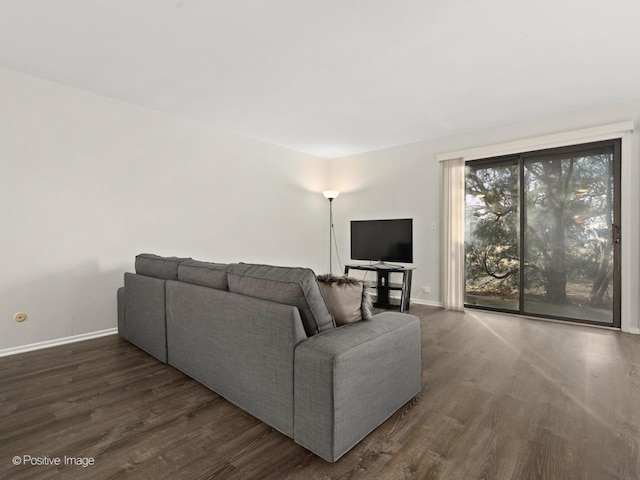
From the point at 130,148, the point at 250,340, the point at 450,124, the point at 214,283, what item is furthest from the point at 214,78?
the point at 450,124

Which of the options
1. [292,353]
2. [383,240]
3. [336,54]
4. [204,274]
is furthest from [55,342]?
[383,240]

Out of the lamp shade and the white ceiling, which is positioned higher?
the white ceiling

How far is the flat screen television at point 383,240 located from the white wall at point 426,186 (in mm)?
329

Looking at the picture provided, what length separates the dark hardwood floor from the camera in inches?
57.8

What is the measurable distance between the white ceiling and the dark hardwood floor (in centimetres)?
249

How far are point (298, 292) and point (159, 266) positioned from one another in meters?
1.62

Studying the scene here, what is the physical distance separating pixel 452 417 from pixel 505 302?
3.03m

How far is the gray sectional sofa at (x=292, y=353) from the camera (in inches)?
59.6

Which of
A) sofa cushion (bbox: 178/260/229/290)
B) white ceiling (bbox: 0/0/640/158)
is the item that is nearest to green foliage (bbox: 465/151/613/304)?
white ceiling (bbox: 0/0/640/158)

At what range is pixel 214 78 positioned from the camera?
9.91ft

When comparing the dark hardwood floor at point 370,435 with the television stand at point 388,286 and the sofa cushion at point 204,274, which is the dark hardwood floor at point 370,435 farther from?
the television stand at point 388,286

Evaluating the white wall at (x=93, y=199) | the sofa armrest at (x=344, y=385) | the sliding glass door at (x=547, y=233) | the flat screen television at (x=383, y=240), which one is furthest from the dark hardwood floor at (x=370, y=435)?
the flat screen television at (x=383, y=240)

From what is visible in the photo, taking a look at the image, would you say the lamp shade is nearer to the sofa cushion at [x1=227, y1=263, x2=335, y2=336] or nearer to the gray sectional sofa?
the gray sectional sofa

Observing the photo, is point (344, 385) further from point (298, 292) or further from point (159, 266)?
point (159, 266)
